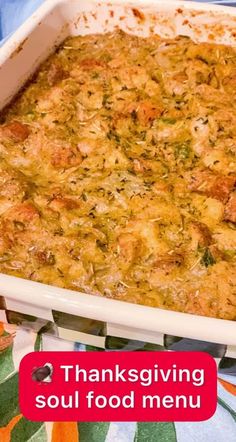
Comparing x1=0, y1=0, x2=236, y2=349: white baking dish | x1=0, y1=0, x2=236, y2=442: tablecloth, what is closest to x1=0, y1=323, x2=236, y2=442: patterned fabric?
x1=0, y1=0, x2=236, y2=442: tablecloth

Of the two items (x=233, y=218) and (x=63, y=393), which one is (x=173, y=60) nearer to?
(x=233, y=218)

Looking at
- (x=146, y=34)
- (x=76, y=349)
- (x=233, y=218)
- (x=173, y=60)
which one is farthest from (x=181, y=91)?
(x=76, y=349)

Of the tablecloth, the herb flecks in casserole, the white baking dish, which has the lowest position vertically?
the tablecloth

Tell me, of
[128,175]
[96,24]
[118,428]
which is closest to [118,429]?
[118,428]

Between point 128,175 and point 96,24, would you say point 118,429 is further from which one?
point 96,24

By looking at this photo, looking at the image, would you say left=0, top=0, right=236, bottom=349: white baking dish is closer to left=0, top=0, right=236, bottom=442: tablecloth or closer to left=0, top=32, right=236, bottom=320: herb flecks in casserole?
left=0, top=32, right=236, bottom=320: herb flecks in casserole

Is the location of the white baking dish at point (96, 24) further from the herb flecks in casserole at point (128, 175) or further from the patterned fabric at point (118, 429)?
the patterned fabric at point (118, 429)

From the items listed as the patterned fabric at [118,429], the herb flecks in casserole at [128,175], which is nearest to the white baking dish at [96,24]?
the herb flecks in casserole at [128,175]

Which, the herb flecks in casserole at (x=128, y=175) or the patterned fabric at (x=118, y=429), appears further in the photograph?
the herb flecks in casserole at (x=128, y=175)
